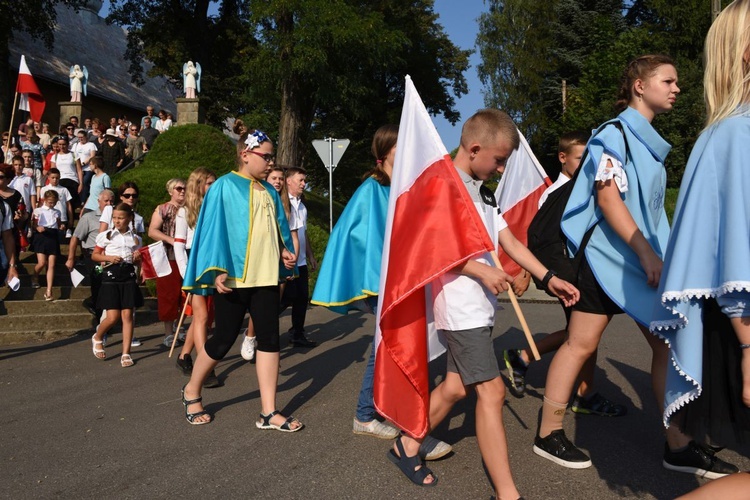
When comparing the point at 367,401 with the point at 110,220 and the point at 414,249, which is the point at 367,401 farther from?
the point at 110,220

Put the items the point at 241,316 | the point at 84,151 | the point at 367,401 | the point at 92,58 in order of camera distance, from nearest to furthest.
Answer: the point at 367,401 → the point at 241,316 → the point at 84,151 → the point at 92,58

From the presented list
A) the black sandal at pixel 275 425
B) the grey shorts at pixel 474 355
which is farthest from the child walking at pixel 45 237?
the grey shorts at pixel 474 355

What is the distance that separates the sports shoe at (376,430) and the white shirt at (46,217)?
24.8 feet

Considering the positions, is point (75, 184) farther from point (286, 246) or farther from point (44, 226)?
point (286, 246)

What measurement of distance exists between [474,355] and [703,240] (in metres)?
1.35

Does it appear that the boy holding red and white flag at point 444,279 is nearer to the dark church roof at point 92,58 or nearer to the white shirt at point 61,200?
the white shirt at point 61,200

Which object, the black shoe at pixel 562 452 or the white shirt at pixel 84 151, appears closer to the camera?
the black shoe at pixel 562 452

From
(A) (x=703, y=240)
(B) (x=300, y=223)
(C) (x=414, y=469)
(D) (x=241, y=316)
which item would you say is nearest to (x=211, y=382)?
(D) (x=241, y=316)

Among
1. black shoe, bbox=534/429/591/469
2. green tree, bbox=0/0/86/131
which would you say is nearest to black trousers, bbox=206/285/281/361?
black shoe, bbox=534/429/591/469

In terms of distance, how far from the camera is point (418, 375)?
3613 millimetres

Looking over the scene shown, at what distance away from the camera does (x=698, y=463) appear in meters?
3.76

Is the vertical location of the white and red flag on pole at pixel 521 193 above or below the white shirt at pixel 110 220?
above

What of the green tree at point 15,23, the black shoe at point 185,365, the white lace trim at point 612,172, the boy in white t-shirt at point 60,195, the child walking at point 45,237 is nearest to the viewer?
the white lace trim at point 612,172

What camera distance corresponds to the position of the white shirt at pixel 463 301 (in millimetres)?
3422
